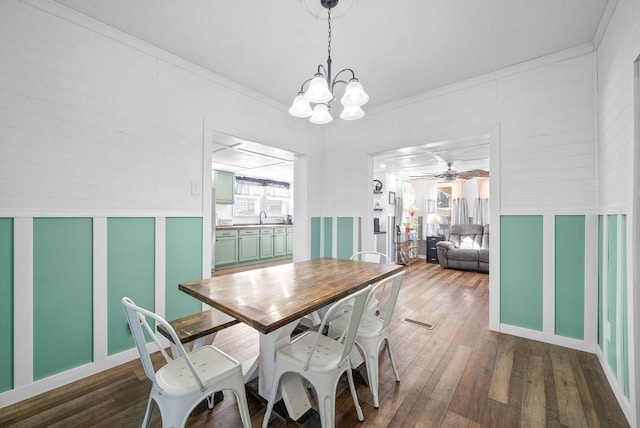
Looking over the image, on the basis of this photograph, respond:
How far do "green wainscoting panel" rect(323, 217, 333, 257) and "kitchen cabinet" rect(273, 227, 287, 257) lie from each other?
3.23 meters

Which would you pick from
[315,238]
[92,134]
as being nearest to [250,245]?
[315,238]

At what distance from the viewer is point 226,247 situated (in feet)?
19.2

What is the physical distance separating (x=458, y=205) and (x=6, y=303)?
7.74m

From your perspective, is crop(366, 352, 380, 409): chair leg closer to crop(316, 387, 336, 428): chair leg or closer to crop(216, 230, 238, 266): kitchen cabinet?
crop(316, 387, 336, 428): chair leg

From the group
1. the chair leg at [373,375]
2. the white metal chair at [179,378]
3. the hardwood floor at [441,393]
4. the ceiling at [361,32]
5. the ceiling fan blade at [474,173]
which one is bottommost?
the hardwood floor at [441,393]

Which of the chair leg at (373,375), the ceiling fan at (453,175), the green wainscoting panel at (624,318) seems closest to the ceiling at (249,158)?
the chair leg at (373,375)

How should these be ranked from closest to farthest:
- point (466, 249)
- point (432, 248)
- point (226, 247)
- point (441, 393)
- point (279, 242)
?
1. point (441, 393)
2. point (466, 249)
3. point (226, 247)
4. point (432, 248)
5. point (279, 242)

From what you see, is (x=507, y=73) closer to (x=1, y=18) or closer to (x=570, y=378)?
(x=570, y=378)

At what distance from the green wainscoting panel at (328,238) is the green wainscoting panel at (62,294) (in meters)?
2.67

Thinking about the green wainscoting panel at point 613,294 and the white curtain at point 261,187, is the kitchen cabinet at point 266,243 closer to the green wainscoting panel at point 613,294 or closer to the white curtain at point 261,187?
the white curtain at point 261,187

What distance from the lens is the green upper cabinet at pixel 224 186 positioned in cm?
614

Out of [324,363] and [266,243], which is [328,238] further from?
[266,243]

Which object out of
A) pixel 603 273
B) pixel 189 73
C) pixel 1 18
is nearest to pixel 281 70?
pixel 189 73

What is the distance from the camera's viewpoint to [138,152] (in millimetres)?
2221
